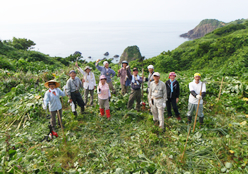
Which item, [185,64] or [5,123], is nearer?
[5,123]

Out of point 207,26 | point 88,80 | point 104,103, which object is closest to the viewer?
point 104,103

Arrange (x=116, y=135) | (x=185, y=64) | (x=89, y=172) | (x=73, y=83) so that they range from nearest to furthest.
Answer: (x=89, y=172)
(x=116, y=135)
(x=73, y=83)
(x=185, y=64)

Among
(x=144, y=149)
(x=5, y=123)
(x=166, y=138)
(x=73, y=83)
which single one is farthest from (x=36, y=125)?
(x=166, y=138)

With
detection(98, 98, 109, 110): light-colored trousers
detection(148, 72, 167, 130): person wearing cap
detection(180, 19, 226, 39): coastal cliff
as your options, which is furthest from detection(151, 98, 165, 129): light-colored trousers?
detection(180, 19, 226, 39): coastal cliff

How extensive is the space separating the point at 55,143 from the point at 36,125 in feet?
5.31

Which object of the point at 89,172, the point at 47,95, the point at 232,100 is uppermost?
the point at 47,95

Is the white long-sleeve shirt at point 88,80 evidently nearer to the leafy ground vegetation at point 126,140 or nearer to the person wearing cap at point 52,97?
the leafy ground vegetation at point 126,140

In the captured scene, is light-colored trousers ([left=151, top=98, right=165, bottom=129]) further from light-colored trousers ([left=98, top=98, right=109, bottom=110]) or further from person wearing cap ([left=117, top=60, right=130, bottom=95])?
person wearing cap ([left=117, top=60, right=130, bottom=95])

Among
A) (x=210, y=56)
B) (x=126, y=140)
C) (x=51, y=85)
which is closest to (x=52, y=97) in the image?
(x=51, y=85)

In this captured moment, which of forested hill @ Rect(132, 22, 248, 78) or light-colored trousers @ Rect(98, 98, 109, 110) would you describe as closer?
light-colored trousers @ Rect(98, 98, 109, 110)

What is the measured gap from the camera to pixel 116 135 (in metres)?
4.98

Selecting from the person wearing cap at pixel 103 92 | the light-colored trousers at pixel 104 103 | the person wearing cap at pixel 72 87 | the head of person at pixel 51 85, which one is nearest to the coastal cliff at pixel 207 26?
the person wearing cap at pixel 103 92

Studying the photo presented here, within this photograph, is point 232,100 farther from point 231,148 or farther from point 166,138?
point 166,138

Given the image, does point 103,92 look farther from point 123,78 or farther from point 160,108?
point 160,108
